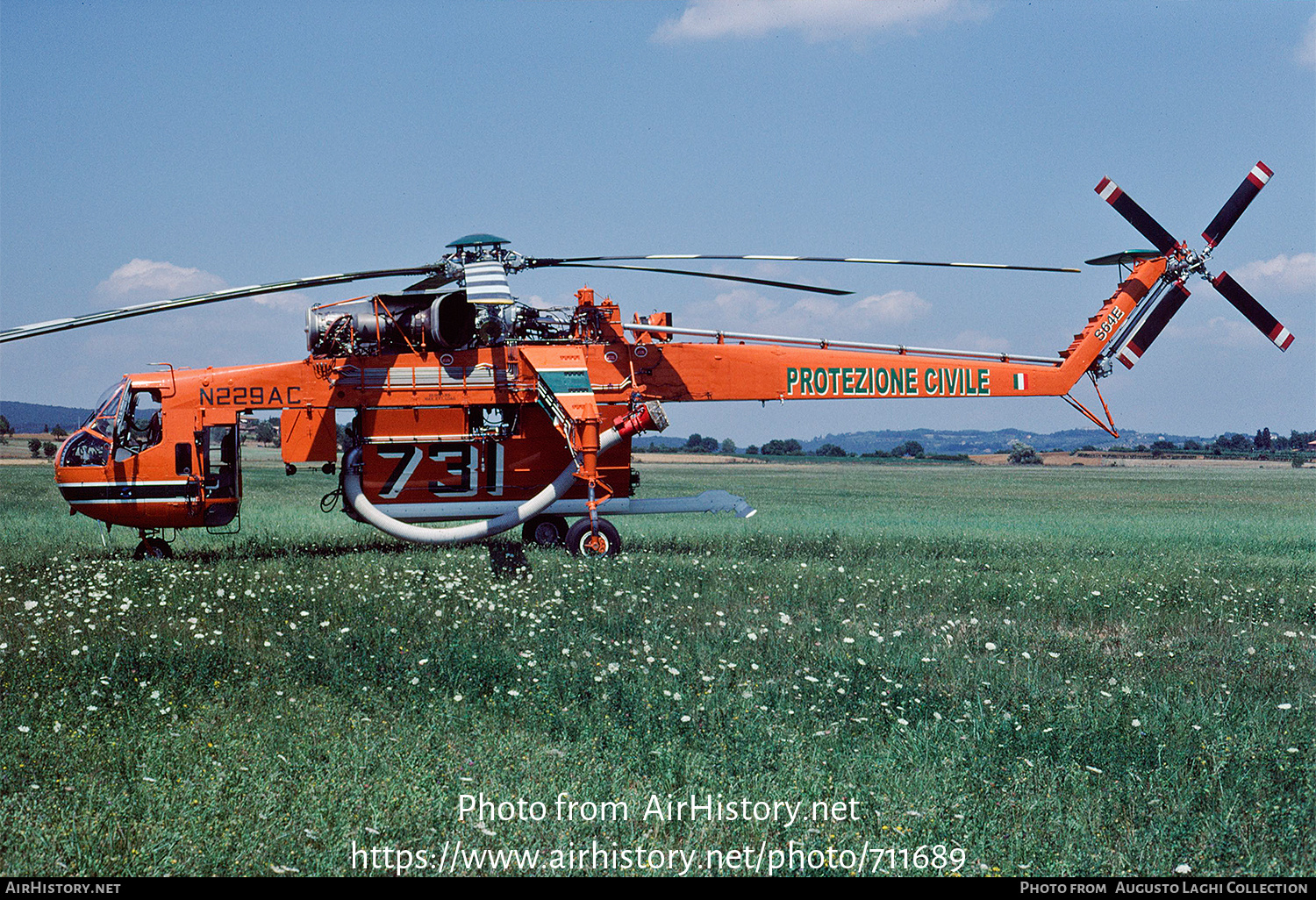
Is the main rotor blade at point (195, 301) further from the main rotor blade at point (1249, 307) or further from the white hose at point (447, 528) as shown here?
the main rotor blade at point (1249, 307)

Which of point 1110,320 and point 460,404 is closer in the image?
point 460,404

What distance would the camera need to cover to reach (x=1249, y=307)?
17.7m

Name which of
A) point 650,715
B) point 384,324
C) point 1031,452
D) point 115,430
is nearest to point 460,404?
point 384,324

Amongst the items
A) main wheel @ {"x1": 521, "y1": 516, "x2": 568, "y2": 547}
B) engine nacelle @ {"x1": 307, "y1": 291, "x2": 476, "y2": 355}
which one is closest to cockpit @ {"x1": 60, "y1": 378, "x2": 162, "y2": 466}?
engine nacelle @ {"x1": 307, "y1": 291, "x2": 476, "y2": 355}

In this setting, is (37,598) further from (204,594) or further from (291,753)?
(291,753)

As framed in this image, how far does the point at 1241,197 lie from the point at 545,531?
1404cm

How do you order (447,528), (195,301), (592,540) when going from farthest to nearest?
(447,528)
(592,540)
(195,301)

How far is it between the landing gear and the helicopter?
36 mm

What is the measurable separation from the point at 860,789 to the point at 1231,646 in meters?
5.86

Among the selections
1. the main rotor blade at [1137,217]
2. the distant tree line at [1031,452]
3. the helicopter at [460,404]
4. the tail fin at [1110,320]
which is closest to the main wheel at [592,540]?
the helicopter at [460,404]

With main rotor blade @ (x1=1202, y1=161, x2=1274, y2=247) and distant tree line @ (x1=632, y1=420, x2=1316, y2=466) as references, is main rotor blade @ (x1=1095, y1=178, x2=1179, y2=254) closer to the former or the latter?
main rotor blade @ (x1=1202, y1=161, x2=1274, y2=247)

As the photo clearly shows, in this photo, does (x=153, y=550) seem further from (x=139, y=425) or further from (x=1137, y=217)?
(x=1137, y=217)

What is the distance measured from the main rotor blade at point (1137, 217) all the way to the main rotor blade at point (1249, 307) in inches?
42.7

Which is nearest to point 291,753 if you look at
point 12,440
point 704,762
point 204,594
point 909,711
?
point 704,762
